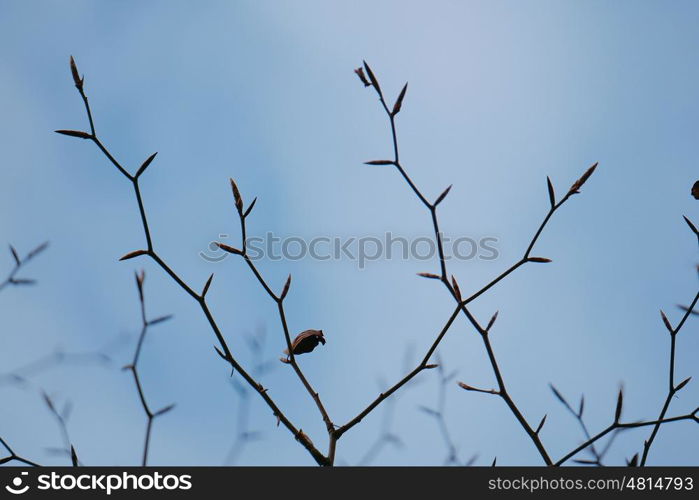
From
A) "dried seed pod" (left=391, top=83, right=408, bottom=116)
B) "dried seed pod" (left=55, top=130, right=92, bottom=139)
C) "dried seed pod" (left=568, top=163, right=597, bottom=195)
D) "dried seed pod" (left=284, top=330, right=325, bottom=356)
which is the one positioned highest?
"dried seed pod" (left=391, top=83, right=408, bottom=116)

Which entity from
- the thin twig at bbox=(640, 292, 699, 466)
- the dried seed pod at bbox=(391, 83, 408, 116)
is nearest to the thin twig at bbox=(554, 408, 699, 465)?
the thin twig at bbox=(640, 292, 699, 466)

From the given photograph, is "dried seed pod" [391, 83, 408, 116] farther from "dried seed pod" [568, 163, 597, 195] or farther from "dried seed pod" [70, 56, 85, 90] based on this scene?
"dried seed pod" [70, 56, 85, 90]

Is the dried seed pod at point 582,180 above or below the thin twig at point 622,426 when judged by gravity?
above

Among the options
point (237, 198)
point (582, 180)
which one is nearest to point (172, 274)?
point (237, 198)

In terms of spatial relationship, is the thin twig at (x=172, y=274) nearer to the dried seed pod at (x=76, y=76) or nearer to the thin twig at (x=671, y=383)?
the dried seed pod at (x=76, y=76)

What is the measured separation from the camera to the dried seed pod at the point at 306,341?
279 centimetres

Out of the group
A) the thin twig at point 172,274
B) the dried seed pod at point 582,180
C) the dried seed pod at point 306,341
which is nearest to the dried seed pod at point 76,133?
the thin twig at point 172,274

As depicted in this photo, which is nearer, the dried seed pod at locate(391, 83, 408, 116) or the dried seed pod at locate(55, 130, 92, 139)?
the dried seed pod at locate(55, 130, 92, 139)

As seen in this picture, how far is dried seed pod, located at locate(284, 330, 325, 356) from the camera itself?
2.79 m
